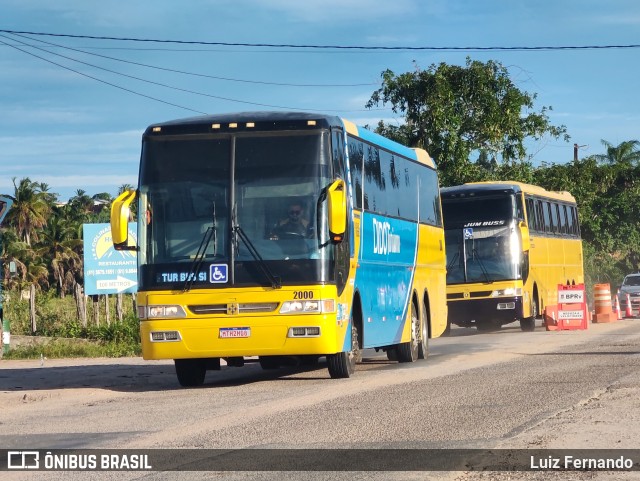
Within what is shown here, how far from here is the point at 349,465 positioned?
355 inches

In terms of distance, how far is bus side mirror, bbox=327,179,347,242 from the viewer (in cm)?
1583

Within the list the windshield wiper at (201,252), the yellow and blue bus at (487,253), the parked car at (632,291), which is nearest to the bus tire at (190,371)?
the windshield wiper at (201,252)

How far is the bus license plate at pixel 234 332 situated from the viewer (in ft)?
53.1

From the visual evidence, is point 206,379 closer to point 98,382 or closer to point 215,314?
point 98,382

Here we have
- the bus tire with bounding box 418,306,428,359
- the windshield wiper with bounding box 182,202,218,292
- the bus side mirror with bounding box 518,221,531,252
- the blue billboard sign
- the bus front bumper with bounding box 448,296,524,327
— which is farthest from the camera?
the blue billboard sign

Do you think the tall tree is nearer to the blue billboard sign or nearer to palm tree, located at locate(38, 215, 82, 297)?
the blue billboard sign

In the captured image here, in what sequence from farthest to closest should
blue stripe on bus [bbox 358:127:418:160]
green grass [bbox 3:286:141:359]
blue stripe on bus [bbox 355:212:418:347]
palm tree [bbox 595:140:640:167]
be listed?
1. palm tree [bbox 595:140:640:167]
2. green grass [bbox 3:286:141:359]
3. blue stripe on bus [bbox 358:127:418:160]
4. blue stripe on bus [bbox 355:212:418:347]

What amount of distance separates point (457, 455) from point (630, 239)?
59405 millimetres

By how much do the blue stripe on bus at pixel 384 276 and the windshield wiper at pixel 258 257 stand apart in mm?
2001

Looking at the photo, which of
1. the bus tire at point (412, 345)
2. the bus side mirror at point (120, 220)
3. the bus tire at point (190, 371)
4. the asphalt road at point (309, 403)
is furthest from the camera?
the bus tire at point (412, 345)

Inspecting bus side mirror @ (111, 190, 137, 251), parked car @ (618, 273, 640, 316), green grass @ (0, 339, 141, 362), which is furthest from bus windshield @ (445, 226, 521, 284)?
bus side mirror @ (111, 190, 137, 251)

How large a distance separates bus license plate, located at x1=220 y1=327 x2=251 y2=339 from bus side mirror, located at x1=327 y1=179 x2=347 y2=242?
1.64 m

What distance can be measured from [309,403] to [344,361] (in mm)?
3571

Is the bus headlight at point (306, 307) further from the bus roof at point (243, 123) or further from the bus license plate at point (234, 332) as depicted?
the bus roof at point (243, 123)
